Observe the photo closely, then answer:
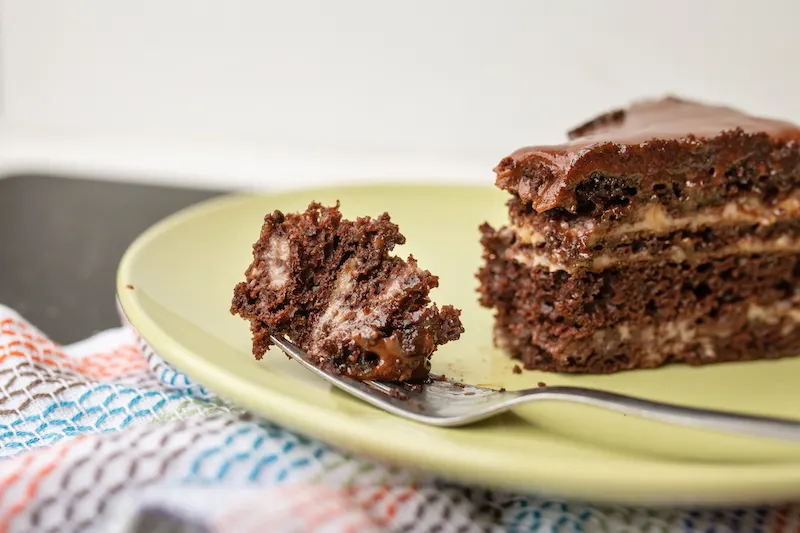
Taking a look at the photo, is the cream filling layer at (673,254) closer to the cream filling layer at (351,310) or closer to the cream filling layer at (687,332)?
the cream filling layer at (687,332)

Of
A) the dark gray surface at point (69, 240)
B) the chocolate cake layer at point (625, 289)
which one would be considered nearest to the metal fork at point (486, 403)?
the chocolate cake layer at point (625, 289)

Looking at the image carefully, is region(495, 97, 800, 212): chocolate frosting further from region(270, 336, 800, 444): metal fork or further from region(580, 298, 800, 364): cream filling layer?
region(270, 336, 800, 444): metal fork

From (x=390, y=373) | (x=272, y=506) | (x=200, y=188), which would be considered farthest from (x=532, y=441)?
(x=200, y=188)

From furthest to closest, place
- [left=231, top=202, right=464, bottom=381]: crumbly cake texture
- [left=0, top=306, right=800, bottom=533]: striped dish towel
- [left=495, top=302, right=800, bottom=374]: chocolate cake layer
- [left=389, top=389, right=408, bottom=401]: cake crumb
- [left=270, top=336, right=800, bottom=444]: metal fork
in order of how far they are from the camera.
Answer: [left=495, top=302, right=800, bottom=374]: chocolate cake layer
[left=231, top=202, right=464, bottom=381]: crumbly cake texture
[left=389, top=389, right=408, bottom=401]: cake crumb
[left=270, top=336, right=800, bottom=444]: metal fork
[left=0, top=306, right=800, bottom=533]: striped dish towel

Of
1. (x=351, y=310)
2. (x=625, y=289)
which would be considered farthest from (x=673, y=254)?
(x=351, y=310)

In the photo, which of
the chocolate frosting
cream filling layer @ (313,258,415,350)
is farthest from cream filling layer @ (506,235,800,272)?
cream filling layer @ (313,258,415,350)

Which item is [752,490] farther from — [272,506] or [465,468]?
[272,506]
